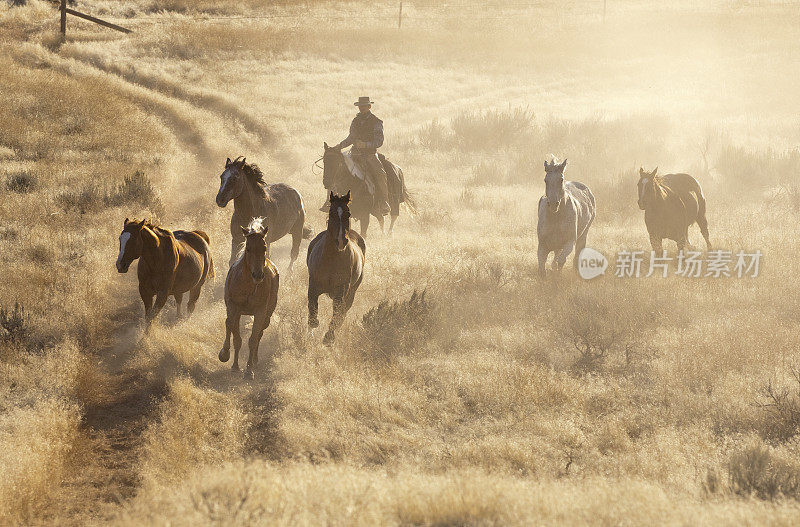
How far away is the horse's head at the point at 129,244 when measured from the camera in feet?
27.6

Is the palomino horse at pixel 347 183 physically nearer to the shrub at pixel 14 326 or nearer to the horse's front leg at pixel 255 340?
the horse's front leg at pixel 255 340

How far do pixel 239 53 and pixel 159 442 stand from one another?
31.2 m

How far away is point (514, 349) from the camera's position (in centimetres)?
931

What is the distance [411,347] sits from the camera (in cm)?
937

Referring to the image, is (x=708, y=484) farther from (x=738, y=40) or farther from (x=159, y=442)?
(x=738, y=40)

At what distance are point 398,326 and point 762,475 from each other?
4.84 m

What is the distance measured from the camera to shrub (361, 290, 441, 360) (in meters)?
9.24

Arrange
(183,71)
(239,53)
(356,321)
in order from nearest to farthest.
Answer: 1. (356,321)
2. (183,71)
3. (239,53)

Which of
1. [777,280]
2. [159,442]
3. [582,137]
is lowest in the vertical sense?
[159,442]

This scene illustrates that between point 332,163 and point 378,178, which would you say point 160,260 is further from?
point 378,178

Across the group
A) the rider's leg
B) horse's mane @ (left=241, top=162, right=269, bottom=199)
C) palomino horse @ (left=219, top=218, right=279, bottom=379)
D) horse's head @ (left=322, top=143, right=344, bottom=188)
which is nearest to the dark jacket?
the rider's leg

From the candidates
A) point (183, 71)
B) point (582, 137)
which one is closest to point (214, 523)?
point (582, 137)

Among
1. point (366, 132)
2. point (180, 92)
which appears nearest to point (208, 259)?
point (366, 132)

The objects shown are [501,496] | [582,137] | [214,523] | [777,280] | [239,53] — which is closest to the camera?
[214,523]
